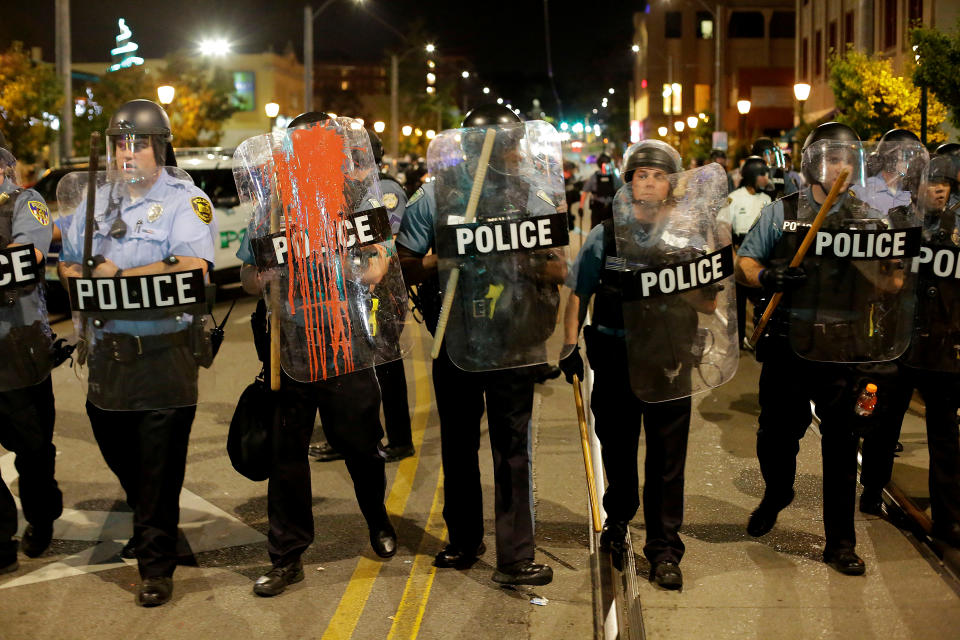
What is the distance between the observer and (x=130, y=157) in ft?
17.0

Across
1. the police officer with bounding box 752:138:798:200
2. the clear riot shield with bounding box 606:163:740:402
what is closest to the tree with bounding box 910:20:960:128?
the police officer with bounding box 752:138:798:200

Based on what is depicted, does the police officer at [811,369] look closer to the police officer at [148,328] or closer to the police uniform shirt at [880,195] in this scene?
the police uniform shirt at [880,195]

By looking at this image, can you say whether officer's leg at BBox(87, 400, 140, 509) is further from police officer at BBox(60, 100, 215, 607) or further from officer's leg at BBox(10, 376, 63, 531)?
officer's leg at BBox(10, 376, 63, 531)

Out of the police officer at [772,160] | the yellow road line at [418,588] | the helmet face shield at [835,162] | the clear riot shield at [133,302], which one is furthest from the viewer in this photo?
the police officer at [772,160]

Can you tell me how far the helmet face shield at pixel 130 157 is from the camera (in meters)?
5.17

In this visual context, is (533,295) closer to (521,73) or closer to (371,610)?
(371,610)

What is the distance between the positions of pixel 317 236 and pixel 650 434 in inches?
65.8

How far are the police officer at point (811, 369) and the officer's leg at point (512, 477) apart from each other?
1179 millimetres

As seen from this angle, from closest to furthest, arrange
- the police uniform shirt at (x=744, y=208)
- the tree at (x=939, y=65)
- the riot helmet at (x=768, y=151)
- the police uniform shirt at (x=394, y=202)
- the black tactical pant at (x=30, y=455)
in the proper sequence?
the black tactical pant at (x=30, y=455)
the police uniform shirt at (x=394, y=202)
the police uniform shirt at (x=744, y=208)
the riot helmet at (x=768, y=151)
the tree at (x=939, y=65)

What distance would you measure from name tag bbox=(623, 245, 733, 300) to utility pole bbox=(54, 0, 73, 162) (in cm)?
2072

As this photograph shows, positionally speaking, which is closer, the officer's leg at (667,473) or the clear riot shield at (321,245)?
the clear riot shield at (321,245)

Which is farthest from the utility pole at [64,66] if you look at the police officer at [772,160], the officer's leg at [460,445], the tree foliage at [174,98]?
the officer's leg at [460,445]

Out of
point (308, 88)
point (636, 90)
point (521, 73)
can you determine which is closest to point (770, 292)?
point (308, 88)

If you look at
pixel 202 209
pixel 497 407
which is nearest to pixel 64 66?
pixel 202 209
